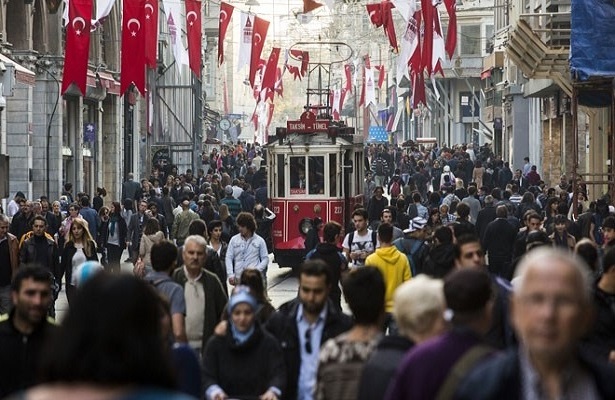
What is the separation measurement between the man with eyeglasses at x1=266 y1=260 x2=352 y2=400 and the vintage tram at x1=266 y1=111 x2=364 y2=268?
19314mm

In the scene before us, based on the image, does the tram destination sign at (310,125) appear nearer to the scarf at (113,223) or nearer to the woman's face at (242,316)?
the scarf at (113,223)

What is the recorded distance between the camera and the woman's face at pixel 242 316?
9.04m

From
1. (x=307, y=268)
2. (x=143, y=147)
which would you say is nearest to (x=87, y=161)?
(x=143, y=147)

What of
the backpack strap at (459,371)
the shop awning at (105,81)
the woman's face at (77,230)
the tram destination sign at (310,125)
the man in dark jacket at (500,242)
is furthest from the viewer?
A: the shop awning at (105,81)

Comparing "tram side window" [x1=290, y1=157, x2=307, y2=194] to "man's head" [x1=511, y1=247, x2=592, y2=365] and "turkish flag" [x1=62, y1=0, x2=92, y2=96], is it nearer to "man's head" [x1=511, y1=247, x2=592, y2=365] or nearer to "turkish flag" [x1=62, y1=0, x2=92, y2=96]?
"turkish flag" [x1=62, y1=0, x2=92, y2=96]

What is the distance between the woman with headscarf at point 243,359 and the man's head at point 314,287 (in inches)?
11.0

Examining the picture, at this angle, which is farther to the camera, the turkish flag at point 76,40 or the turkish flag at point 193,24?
the turkish flag at point 193,24

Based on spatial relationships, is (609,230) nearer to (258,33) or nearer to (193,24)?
(193,24)

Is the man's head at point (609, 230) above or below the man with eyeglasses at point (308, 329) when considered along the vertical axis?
above

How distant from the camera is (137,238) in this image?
2661cm

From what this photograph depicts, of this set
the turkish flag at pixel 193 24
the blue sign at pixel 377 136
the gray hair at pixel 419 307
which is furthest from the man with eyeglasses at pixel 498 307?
the blue sign at pixel 377 136

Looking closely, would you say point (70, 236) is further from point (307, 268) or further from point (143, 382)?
point (143, 382)

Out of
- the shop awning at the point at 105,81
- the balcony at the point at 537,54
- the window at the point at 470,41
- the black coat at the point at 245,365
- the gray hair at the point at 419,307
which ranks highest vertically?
the window at the point at 470,41

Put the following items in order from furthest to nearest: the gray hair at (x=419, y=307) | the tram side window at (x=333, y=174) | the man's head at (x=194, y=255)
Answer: the tram side window at (x=333, y=174), the man's head at (x=194, y=255), the gray hair at (x=419, y=307)
